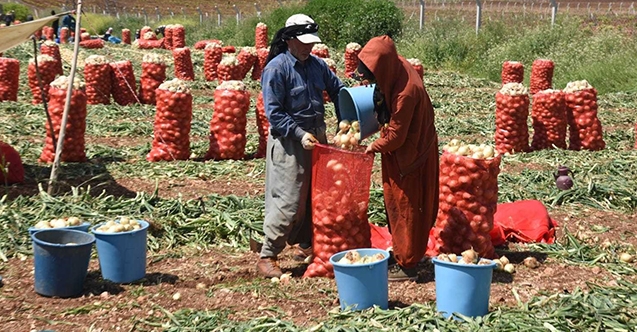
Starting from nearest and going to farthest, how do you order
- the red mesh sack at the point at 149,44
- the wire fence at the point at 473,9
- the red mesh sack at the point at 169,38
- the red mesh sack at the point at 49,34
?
the wire fence at the point at 473,9 < the red mesh sack at the point at 149,44 < the red mesh sack at the point at 169,38 < the red mesh sack at the point at 49,34

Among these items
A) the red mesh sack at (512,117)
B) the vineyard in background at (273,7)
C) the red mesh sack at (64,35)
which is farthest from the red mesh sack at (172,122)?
the red mesh sack at (64,35)

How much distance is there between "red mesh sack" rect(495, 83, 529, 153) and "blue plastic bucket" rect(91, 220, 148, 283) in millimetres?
6001

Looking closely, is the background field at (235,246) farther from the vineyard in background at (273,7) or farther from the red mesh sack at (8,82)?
the vineyard in background at (273,7)

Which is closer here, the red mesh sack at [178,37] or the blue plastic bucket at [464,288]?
the blue plastic bucket at [464,288]

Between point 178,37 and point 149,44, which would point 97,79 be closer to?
point 178,37

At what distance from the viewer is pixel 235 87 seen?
10.3m

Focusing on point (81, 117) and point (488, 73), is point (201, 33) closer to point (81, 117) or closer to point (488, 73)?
point (488, 73)

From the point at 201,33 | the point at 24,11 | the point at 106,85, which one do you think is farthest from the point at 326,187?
the point at 24,11

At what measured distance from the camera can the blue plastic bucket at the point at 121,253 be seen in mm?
5910

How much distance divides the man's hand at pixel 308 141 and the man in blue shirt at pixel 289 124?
5 cm

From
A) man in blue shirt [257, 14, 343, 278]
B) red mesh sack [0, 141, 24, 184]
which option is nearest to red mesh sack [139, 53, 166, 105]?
red mesh sack [0, 141, 24, 184]

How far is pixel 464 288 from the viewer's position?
5098 mm

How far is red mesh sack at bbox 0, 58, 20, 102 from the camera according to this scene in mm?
15336

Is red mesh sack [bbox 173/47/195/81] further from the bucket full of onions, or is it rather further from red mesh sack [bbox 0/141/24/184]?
the bucket full of onions
